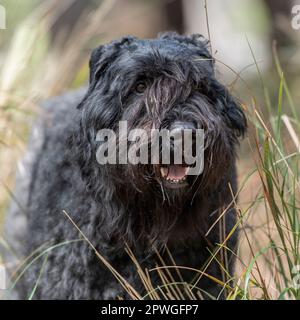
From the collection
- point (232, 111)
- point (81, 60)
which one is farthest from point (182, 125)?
point (81, 60)

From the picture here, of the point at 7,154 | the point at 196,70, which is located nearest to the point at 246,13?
the point at 7,154

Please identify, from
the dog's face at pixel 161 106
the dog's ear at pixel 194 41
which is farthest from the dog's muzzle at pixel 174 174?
the dog's ear at pixel 194 41

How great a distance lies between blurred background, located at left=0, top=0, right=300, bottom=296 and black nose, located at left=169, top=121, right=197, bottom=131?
411 mm

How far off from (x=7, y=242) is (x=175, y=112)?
8.51 ft

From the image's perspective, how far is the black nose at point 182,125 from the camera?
4.25 meters

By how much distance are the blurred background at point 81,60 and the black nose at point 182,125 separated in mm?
411

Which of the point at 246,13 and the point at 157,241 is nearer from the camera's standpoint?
the point at 157,241

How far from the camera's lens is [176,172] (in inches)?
174

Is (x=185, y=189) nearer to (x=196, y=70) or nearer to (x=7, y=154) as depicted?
(x=196, y=70)

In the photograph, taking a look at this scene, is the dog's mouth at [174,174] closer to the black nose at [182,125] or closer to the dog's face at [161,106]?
the dog's face at [161,106]

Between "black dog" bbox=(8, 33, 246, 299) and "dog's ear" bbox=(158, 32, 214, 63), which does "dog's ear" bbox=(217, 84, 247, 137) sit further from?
"dog's ear" bbox=(158, 32, 214, 63)
